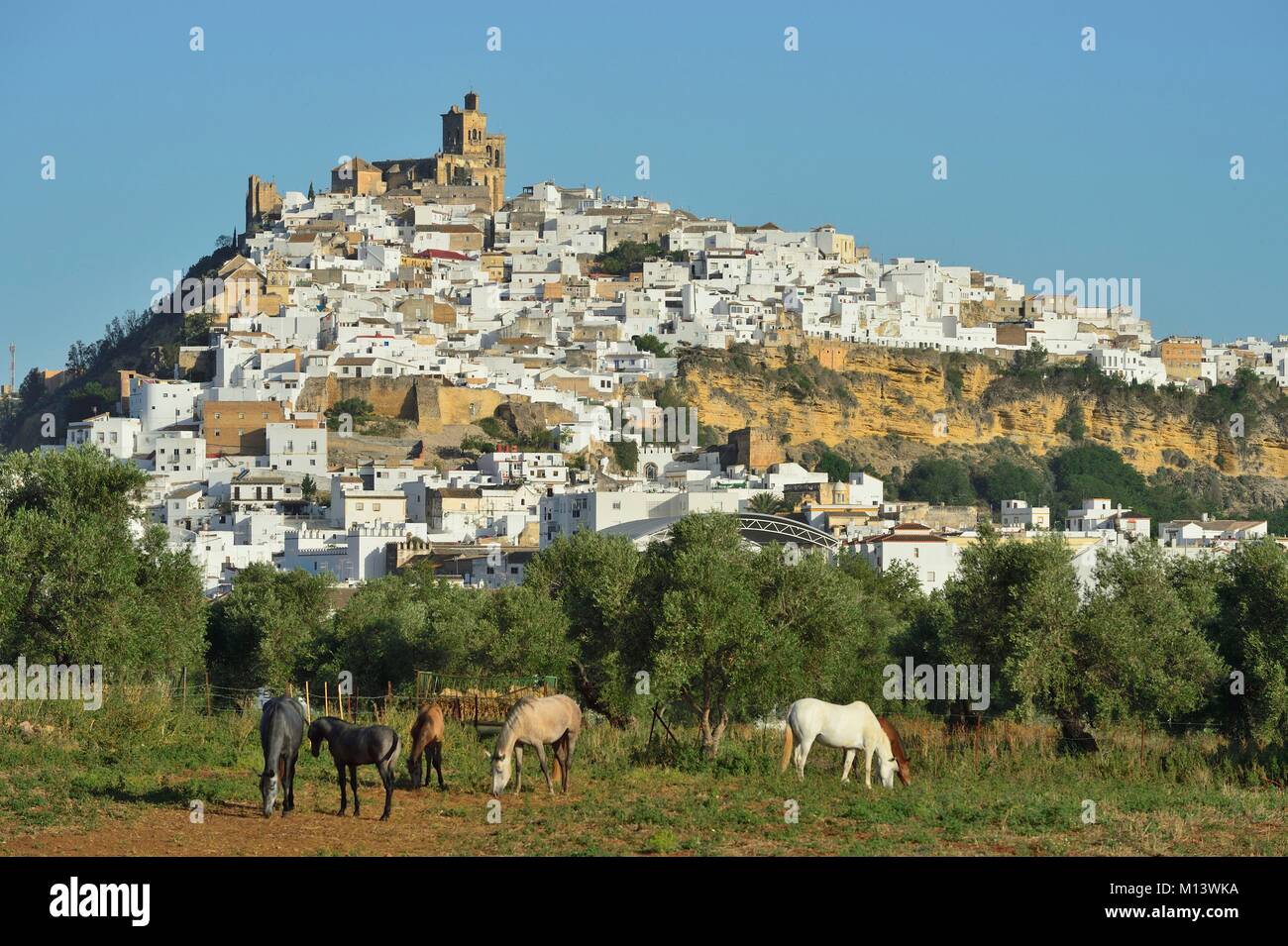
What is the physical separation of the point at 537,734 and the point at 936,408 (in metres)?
95.8

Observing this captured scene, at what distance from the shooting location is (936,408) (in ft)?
367

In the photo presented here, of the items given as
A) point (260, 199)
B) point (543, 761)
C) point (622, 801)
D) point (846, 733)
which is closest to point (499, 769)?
point (543, 761)

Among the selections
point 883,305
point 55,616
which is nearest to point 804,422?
point 883,305

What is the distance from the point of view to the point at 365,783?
59.7ft

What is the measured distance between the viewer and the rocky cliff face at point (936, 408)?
105 metres

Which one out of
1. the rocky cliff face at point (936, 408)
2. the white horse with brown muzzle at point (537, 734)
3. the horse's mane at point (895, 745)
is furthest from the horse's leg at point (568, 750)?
the rocky cliff face at point (936, 408)

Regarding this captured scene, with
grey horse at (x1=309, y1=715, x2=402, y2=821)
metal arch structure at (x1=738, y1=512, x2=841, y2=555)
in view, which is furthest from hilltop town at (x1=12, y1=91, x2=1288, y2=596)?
grey horse at (x1=309, y1=715, x2=402, y2=821)

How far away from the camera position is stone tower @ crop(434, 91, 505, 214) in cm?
14125

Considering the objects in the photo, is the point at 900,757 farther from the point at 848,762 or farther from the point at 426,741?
the point at 426,741

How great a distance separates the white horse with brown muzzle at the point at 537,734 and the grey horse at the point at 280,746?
187 cm

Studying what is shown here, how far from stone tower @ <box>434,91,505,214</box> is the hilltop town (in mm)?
223

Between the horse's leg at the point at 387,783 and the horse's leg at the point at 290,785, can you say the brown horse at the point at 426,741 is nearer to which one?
the horse's leg at the point at 387,783

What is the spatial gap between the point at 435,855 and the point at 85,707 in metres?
7.57
